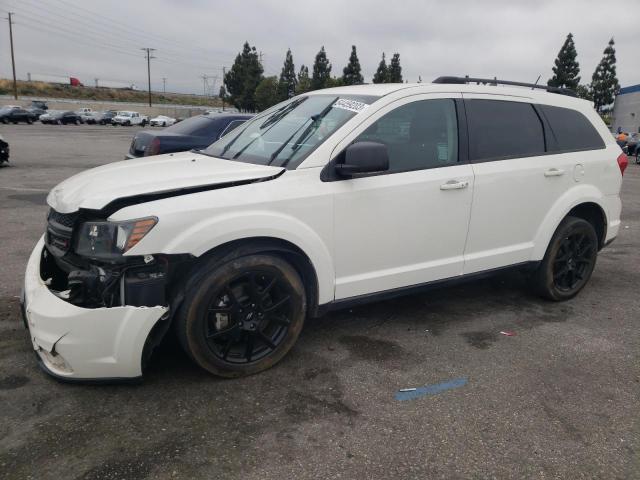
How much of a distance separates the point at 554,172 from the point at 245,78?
2844 inches

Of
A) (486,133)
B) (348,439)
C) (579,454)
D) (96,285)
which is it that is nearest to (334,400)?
(348,439)

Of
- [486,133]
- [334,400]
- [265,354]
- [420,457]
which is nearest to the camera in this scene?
[420,457]

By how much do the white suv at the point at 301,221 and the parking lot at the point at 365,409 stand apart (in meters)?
0.24

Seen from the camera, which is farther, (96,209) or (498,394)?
(498,394)

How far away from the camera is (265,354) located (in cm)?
318

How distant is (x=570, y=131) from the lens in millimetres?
4426

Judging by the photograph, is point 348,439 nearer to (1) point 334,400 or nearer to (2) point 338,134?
(1) point 334,400

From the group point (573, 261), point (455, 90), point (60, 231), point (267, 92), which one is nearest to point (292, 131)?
point (455, 90)

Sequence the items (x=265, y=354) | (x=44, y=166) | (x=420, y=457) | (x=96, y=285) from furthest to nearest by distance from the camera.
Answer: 1. (x=44, y=166)
2. (x=265, y=354)
3. (x=96, y=285)
4. (x=420, y=457)

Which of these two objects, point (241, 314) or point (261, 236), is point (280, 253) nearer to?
point (261, 236)

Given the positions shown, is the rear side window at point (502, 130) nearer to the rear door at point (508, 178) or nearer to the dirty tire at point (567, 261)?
the rear door at point (508, 178)

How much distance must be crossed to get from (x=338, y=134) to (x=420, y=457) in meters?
1.93

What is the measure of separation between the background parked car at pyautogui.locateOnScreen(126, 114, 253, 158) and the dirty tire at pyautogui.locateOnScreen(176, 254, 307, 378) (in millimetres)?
5272

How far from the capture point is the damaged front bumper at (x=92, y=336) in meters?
2.64
